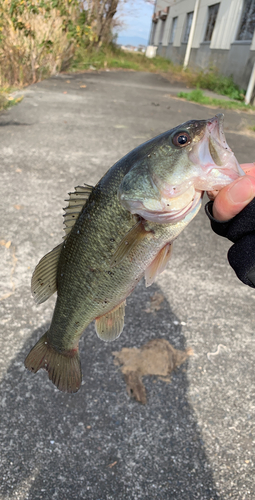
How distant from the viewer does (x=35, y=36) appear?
11.6m

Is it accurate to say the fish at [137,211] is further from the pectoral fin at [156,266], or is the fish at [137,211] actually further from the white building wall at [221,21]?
the white building wall at [221,21]

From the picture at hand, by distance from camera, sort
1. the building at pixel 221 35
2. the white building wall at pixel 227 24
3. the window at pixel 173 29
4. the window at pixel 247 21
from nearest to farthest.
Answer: the window at pixel 247 21
the building at pixel 221 35
the white building wall at pixel 227 24
the window at pixel 173 29

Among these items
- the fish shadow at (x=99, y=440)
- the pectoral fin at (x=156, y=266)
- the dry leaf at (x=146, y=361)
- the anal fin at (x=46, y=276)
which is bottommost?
the fish shadow at (x=99, y=440)

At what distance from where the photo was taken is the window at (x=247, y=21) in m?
15.1

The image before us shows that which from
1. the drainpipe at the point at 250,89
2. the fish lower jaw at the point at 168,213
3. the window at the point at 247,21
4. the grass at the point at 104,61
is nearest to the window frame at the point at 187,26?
the grass at the point at 104,61

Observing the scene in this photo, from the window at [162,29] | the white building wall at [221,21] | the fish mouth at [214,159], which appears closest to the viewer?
the fish mouth at [214,159]

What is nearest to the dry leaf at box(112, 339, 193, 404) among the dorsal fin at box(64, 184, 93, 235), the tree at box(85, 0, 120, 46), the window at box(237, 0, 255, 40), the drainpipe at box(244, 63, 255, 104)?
the dorsal fin at box(64, 184, 93, 235)

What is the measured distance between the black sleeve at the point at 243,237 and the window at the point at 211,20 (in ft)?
69.3

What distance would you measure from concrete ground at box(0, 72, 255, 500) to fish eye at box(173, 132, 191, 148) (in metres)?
1.83

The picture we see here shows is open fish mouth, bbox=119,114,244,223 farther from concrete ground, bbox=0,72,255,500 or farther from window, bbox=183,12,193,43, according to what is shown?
window, bbox=183,12,193,43

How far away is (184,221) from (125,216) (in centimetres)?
23

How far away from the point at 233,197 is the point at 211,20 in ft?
73.2

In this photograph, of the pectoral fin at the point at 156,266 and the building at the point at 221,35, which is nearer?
the pectoral fin at the point at 156,266

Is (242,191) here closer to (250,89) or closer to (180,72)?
(250,89)
